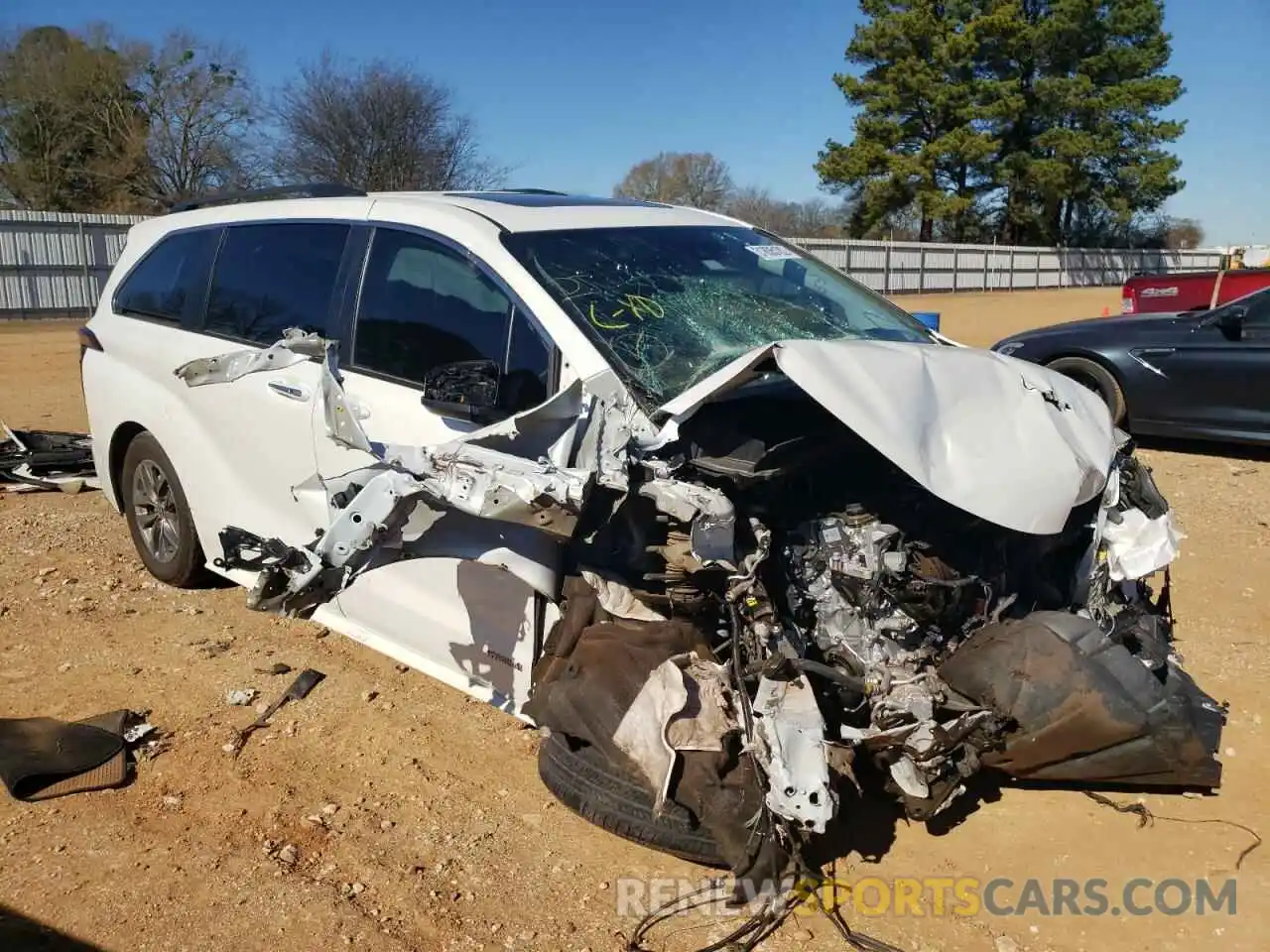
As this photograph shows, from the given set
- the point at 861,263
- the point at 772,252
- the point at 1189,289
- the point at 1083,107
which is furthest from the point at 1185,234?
the point at 772,252

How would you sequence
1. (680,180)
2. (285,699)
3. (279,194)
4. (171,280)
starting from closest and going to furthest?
1. (285,699)
2. (279,194)
3. (171,280)
4. (680,180)

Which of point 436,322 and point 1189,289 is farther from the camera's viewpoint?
point 1189,289

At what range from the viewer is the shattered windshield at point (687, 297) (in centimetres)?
333

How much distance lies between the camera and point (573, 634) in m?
3.14

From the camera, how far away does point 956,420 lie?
114 inches

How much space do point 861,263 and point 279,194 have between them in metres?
32.5

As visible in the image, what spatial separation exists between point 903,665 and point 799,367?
0.98 meters

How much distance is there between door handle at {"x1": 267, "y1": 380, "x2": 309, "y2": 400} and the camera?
12.8ft

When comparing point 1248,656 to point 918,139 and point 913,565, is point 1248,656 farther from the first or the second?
point 918,139

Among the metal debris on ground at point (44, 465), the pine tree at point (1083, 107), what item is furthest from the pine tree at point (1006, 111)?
the metal debris on ground at point (44, 465)

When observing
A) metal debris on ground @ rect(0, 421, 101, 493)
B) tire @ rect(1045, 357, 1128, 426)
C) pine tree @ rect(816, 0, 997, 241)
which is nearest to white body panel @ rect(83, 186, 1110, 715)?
metal debris on ground @ rect(0, 421, 101, 493)

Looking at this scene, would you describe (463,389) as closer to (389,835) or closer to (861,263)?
(389,835)

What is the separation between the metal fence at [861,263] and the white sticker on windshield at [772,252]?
5.33 meters

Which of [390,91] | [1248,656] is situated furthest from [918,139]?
[1248,656]
